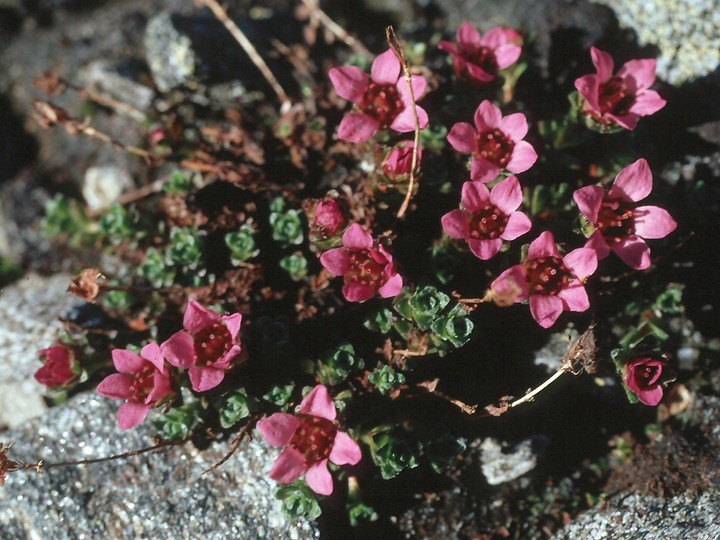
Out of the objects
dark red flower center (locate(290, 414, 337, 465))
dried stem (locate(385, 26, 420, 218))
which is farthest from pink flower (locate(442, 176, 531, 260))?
dark red flower center (locate(290, 414, 337, 465))

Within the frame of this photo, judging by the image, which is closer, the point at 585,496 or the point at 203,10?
the point at 585,496

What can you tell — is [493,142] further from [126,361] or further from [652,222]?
[126,361]

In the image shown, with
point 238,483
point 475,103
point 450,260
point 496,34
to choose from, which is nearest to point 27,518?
point 238,483

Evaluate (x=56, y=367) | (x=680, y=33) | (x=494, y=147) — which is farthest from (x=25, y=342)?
(x=680, y=33)

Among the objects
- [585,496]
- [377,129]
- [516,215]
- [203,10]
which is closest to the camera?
[516,215]

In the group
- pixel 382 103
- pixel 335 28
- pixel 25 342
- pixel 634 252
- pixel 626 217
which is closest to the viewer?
pixel 634 252

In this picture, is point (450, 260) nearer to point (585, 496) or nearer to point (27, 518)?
→ point (585, 496)
